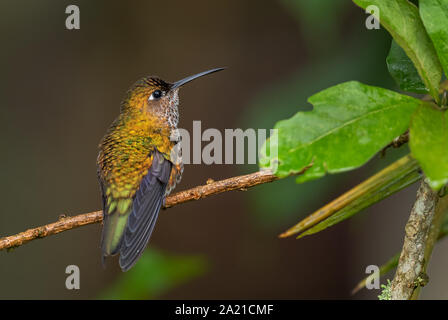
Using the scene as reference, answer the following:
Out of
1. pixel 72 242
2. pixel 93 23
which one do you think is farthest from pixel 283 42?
pixel 72 242

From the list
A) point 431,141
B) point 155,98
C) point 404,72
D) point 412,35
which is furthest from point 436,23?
point 155,98

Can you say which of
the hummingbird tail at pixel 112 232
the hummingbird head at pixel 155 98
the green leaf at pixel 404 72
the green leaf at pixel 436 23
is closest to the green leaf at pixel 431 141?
the green leaf at pixel 436 23

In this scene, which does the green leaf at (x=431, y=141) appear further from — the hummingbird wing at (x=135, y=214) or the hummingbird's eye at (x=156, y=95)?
the hummingbird's eye at (x=156, y=95)

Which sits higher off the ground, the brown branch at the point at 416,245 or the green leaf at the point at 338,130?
the green leaf at the point at 338,130

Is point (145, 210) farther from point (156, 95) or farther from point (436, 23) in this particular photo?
point (436, 23)

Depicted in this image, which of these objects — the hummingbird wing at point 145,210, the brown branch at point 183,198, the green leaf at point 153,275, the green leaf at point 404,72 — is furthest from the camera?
the green leaf at point 153,275

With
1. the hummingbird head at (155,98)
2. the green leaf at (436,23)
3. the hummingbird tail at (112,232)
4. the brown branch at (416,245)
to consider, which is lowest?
the brown branch at (416,245)

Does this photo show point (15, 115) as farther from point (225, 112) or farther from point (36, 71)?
point (225, 112)

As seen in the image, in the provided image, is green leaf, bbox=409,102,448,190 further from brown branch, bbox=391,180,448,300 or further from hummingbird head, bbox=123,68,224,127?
hummingbird head, bbox=123,68,224,127
